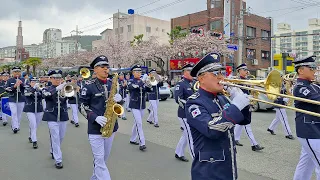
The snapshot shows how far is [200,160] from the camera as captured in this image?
294cm

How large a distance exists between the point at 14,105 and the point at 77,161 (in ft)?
17.0

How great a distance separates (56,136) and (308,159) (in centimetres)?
501

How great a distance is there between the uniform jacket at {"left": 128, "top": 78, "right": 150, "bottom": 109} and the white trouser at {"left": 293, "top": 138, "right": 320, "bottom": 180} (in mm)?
4895

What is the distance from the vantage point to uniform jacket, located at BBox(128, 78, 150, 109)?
8648mm

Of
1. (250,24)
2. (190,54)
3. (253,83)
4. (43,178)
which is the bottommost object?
(43,178)

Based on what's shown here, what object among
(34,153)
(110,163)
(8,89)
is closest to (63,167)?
(110,163)

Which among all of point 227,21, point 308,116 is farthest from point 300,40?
point 308,116

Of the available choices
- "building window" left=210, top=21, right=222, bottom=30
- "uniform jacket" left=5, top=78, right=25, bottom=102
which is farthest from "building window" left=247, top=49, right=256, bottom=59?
"uniform jacket" left=5, top=78, right=25, bottom=102

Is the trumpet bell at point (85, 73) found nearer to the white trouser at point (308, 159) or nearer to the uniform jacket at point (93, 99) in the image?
the uniform jacket at point (93, 99)

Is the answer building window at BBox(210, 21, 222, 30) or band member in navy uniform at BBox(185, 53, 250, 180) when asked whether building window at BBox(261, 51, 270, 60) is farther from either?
band member in navy uniform at BBox(185, 53, 250, 180)

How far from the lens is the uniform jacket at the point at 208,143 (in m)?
2.84

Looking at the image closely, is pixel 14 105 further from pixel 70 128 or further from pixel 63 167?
pixel 63 167

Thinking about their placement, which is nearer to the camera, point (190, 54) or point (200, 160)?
point (200, 160)

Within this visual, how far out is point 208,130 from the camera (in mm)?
2732
